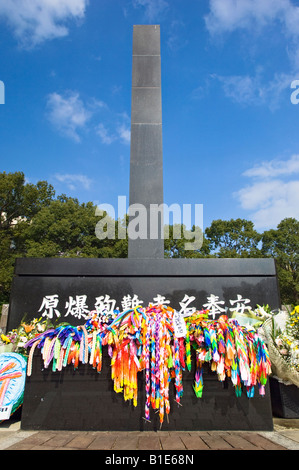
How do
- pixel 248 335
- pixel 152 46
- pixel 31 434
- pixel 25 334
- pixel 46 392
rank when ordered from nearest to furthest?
pixel 31 434, pixel 46 392, pixel 248 335, pixel 25 334, pixel 152 46

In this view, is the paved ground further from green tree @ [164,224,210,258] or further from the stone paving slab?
green tree @ [164,224,210,258]

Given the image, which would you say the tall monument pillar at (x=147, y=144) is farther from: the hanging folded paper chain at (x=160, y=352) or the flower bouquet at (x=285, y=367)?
the flower bouquet at (x=285, y=367)

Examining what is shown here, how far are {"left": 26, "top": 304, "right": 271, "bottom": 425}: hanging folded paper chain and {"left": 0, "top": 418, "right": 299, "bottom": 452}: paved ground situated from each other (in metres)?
0.30

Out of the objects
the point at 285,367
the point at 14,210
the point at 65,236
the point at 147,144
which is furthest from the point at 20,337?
the point at 14,210

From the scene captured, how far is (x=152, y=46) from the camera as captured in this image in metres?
7.34

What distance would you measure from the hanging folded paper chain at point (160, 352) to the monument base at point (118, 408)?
0.07 meters

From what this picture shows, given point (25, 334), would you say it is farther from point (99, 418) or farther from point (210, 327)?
point (210, 327)

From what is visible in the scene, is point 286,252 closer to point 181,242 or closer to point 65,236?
point 181,242

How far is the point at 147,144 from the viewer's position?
6.52m

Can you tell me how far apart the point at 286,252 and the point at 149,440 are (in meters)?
24.0

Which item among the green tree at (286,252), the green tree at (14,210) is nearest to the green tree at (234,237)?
the green tree at (286,252)

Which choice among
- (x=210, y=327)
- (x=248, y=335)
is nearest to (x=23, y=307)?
(x=210, y=327)

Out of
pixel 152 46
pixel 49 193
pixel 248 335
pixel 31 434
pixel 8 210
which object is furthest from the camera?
pixel 49 193

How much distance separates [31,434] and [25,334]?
1.26m
